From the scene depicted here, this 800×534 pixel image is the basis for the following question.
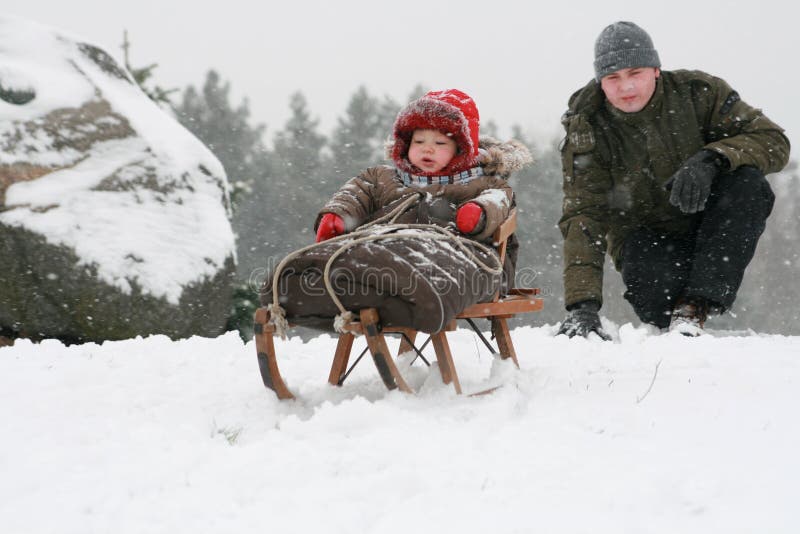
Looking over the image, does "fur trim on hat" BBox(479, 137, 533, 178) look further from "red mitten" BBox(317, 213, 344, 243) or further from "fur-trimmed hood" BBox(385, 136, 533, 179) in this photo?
"red mitten" BBox(317, 213, 344, 243)

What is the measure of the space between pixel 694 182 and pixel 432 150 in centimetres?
150

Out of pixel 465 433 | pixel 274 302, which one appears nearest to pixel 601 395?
pixel 465 433

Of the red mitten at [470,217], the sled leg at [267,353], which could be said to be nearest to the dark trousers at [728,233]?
the red mitten at [470,217]

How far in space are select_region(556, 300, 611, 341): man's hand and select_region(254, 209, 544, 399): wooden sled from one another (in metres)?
0.76

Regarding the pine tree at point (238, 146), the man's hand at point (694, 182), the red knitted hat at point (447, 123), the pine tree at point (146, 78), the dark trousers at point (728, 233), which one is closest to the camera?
the red knitted hat at point (447, 123)

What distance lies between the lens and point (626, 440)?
1845 mm

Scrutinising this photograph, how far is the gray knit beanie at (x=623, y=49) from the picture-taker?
3.73m

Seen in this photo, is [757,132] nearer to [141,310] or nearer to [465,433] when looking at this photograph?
[465,433]

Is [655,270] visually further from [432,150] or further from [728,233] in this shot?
[432,150]

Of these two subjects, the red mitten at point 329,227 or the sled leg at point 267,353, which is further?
the red mitten at point 329,227

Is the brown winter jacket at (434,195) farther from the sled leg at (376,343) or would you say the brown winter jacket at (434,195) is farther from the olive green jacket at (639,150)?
the olive green jacket at (639,150)

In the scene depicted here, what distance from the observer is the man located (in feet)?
12.1

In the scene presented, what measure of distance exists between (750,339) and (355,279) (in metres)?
2.54

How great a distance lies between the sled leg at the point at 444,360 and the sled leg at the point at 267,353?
557 millimetres
